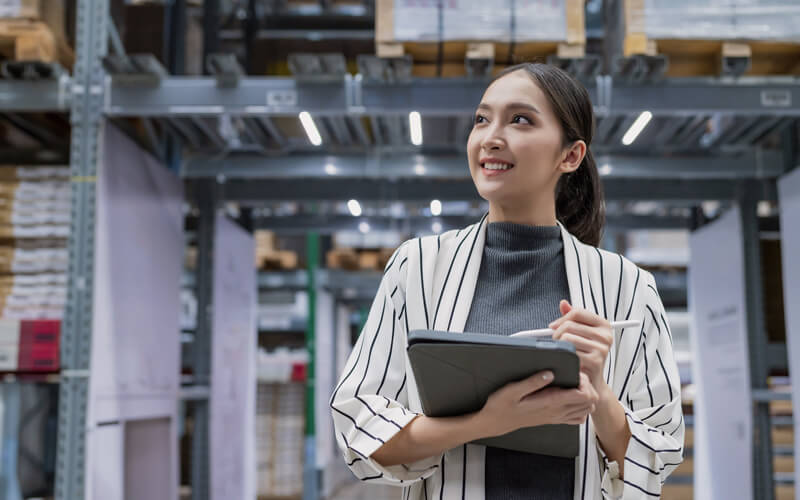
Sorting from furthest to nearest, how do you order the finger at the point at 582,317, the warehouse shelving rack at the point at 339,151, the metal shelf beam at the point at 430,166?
the metal shelf beam at the point at 430,166
the warehouse shelving rack at the point at 339,151
the finger at the point at 582,317

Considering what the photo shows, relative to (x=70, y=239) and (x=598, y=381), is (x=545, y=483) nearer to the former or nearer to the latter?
(x=598, y=381)

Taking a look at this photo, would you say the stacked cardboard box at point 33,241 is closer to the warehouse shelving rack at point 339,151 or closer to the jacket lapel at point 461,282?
the warehouse shelving rack at point 339,151

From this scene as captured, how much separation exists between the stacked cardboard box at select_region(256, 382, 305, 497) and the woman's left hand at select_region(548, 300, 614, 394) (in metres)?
9.18

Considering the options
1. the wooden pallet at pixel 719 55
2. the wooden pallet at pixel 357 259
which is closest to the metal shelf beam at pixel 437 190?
the wooden pallet at pixel 719 55

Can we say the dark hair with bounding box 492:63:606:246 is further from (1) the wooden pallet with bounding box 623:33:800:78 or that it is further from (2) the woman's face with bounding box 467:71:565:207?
(1) the wooden pallet with bounding box 623:33:800:78

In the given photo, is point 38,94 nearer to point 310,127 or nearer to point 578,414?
point 310,127

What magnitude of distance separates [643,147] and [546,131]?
4.29 m

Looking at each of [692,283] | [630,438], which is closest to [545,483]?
[630,438]

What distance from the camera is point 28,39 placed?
13.3 feet

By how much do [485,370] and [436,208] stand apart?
5286mm

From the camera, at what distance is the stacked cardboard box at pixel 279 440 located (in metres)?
10.0

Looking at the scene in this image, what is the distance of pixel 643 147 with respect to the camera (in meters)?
5.59

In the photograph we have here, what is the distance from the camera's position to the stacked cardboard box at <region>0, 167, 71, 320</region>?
425cm

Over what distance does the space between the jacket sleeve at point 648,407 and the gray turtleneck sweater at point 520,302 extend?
106 mm
